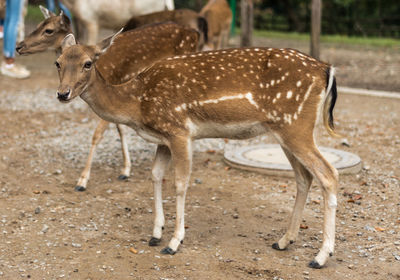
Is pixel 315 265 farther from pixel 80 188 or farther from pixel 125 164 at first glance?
pixel 125 164

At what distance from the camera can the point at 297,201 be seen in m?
4.78

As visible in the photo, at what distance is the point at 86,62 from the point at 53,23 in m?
1.64

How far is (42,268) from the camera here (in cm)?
436

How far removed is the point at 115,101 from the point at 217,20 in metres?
6.12

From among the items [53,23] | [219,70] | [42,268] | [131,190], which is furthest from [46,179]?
[219,70]

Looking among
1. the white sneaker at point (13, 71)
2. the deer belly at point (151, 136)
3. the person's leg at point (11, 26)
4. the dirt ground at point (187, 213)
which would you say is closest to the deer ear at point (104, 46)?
the deer belly at point (151, 136)

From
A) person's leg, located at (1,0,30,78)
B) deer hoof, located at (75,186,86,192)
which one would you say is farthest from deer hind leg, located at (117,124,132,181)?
person's leg, located at (1,0,30,78)

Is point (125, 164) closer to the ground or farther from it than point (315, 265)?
closer to the ground

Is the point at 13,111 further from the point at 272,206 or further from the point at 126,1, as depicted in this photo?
the point at 272,206

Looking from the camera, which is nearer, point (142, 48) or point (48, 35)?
point (48, 35)

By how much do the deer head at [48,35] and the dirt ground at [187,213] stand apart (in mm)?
1263

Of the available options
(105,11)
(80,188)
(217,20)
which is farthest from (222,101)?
(217,20)

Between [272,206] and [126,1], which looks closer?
[272,206]

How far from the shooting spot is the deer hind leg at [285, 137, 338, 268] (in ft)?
14.5
